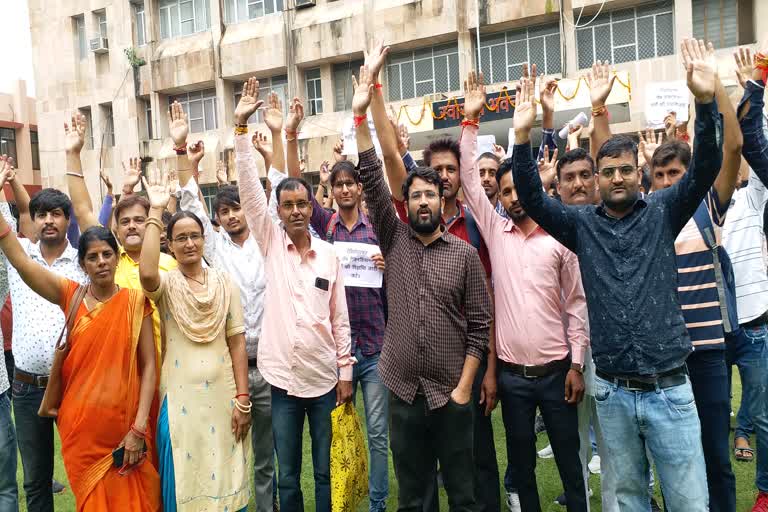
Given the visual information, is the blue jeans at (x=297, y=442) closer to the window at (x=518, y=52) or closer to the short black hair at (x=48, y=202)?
the short black hair at (x=48, y=202)

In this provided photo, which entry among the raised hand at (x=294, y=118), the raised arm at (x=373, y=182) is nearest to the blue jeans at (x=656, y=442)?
the raised arm at (x=373, y=182)

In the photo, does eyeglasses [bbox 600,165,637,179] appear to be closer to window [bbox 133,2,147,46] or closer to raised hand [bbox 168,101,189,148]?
raised hand [bbox 168,101,189,148]

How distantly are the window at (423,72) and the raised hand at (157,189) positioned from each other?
16.1m

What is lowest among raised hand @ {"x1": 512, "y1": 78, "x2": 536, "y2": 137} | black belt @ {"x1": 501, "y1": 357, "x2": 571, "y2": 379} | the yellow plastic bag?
the yellow plastic bag

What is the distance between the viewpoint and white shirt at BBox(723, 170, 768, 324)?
4.13 metres

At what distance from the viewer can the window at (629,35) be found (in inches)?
641

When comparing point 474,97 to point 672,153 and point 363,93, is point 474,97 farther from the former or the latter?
point 672,153

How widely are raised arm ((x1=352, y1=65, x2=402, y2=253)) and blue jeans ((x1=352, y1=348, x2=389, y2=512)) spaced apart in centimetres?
106

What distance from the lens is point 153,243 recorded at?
3.30 meters

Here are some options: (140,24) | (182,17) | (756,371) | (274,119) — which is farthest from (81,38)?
(756,371)

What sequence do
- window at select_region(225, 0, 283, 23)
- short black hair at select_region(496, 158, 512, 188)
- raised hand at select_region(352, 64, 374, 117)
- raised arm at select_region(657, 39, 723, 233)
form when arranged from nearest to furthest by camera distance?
1. raised arm at select_region(657, 39, 723, 233)
2. raised hand at select_region(352, 64, 374, 117)
3. short black hair at select_region(496, 158, 512, 188)
4. window at select_region(225, 0, 283, 23)

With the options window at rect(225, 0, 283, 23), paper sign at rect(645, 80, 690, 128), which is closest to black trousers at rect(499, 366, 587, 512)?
paper sign at rect(645, 80, 690, 128)

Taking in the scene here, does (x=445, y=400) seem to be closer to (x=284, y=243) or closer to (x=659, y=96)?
(x=284, y=243)

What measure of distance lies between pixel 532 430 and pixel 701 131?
5.86 feet
